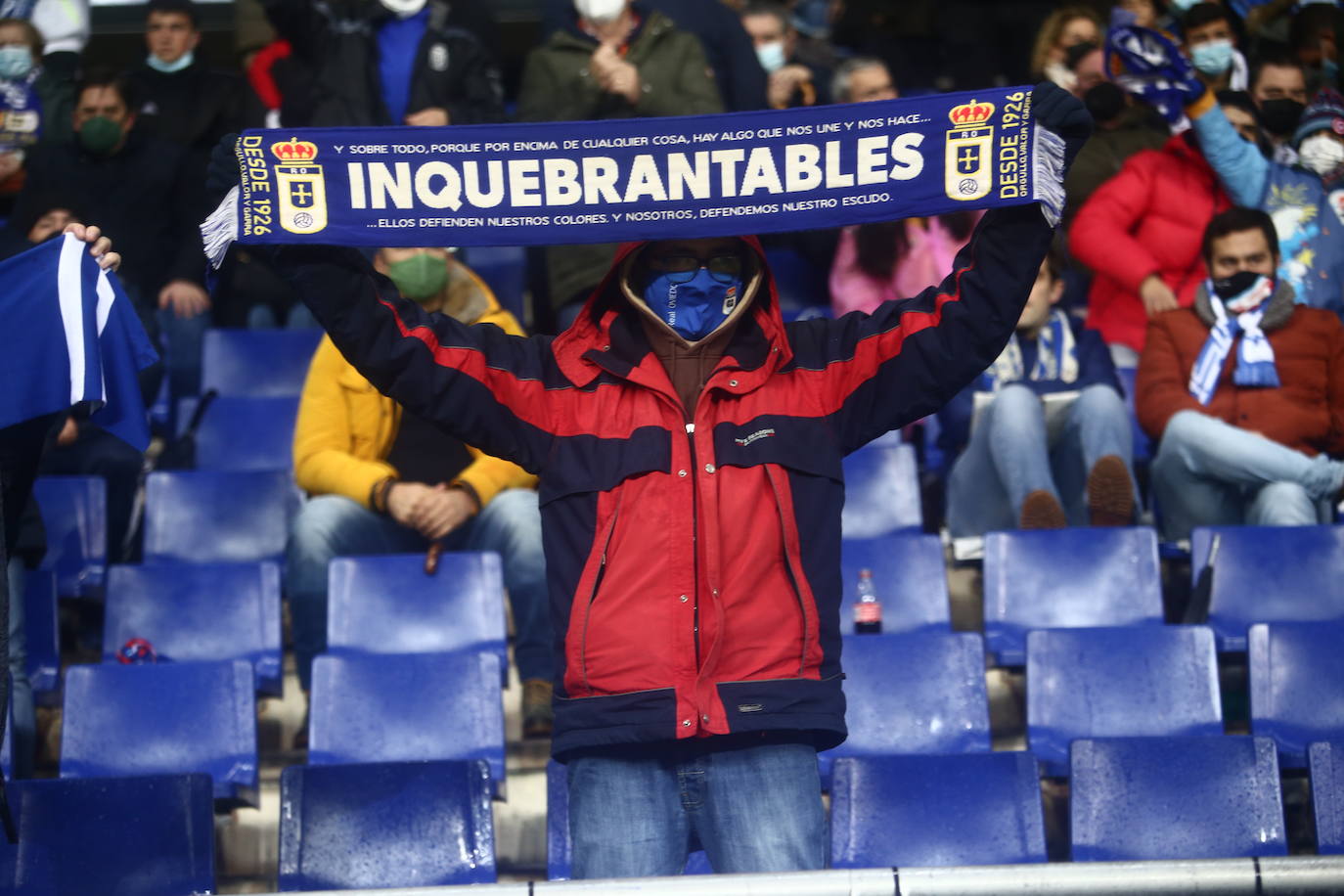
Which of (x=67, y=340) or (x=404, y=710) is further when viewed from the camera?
(x=404, y=710)

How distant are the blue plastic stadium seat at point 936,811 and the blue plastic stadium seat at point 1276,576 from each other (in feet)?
4.42

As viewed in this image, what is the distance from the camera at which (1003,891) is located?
9.27 feet

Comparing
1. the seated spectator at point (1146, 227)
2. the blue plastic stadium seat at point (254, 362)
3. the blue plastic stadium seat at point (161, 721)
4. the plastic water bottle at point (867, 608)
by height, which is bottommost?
the blue plastic stadium seat at point (161, 721)

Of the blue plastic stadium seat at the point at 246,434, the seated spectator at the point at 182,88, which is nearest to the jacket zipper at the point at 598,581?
the blue plastic stadium seat at the point at 246,434

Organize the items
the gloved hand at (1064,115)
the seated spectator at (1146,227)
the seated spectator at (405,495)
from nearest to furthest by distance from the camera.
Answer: the gloved hand at (1064,115)
the seated spectator at (405,495)
the seated spectator at (1146,227)

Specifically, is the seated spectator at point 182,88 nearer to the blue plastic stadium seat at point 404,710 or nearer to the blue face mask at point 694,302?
the blue plastic stadium seat at point 404,710

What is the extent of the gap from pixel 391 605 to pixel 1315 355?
311 cm

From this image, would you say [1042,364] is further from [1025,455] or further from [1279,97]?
[1279,97]

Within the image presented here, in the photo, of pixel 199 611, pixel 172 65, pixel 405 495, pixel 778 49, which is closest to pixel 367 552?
pixel 405 495

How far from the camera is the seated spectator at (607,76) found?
6.94 m

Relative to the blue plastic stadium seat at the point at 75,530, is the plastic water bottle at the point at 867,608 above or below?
below

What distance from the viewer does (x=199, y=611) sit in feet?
17.6

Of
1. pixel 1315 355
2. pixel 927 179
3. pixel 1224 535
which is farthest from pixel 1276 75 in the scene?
pixel 927 179

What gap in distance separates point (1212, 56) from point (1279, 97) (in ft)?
1.06
